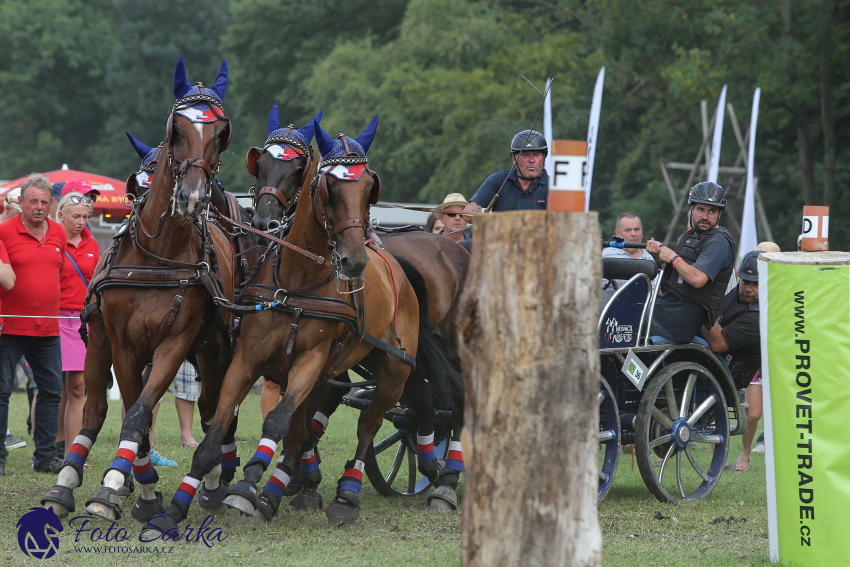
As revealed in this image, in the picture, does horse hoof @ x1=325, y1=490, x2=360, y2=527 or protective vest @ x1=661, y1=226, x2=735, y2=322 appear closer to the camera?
horse hoof @ x1=325, y1=490, x2=360, y2=527

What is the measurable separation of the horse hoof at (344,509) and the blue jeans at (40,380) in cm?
286

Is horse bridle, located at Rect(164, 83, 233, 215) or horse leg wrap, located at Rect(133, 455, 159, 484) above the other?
horse bridle, located at Rect(164, 83, 233, 215)

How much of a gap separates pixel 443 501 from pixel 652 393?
1.64 metres

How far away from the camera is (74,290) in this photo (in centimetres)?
790

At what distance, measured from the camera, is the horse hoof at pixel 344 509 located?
18.6 feet

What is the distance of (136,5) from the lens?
4438cm

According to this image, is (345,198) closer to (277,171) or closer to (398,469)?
(277,171)

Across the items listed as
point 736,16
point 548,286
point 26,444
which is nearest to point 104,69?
point 736,16

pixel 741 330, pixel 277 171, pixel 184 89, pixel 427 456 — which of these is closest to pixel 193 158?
pixel 184 89

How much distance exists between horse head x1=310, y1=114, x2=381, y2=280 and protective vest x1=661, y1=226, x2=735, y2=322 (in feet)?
8.91

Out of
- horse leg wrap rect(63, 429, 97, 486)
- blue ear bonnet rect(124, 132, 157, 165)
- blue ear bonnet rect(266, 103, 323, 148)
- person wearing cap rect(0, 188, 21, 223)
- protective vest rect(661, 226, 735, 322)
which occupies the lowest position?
horse leg wrap rect(63, 429, 97, 486)

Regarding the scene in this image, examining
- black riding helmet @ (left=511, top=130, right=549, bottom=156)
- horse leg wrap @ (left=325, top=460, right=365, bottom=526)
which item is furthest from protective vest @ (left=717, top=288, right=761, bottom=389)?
horse leg wrap @ (left=325, top=460, right=365, bottom=526)

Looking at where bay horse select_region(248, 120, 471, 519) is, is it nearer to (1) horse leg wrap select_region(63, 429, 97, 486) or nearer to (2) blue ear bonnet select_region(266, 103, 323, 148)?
(2) blue ear bonnet select_region(266, 103, 323, 148)

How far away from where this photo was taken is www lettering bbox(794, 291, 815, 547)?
183 inches
